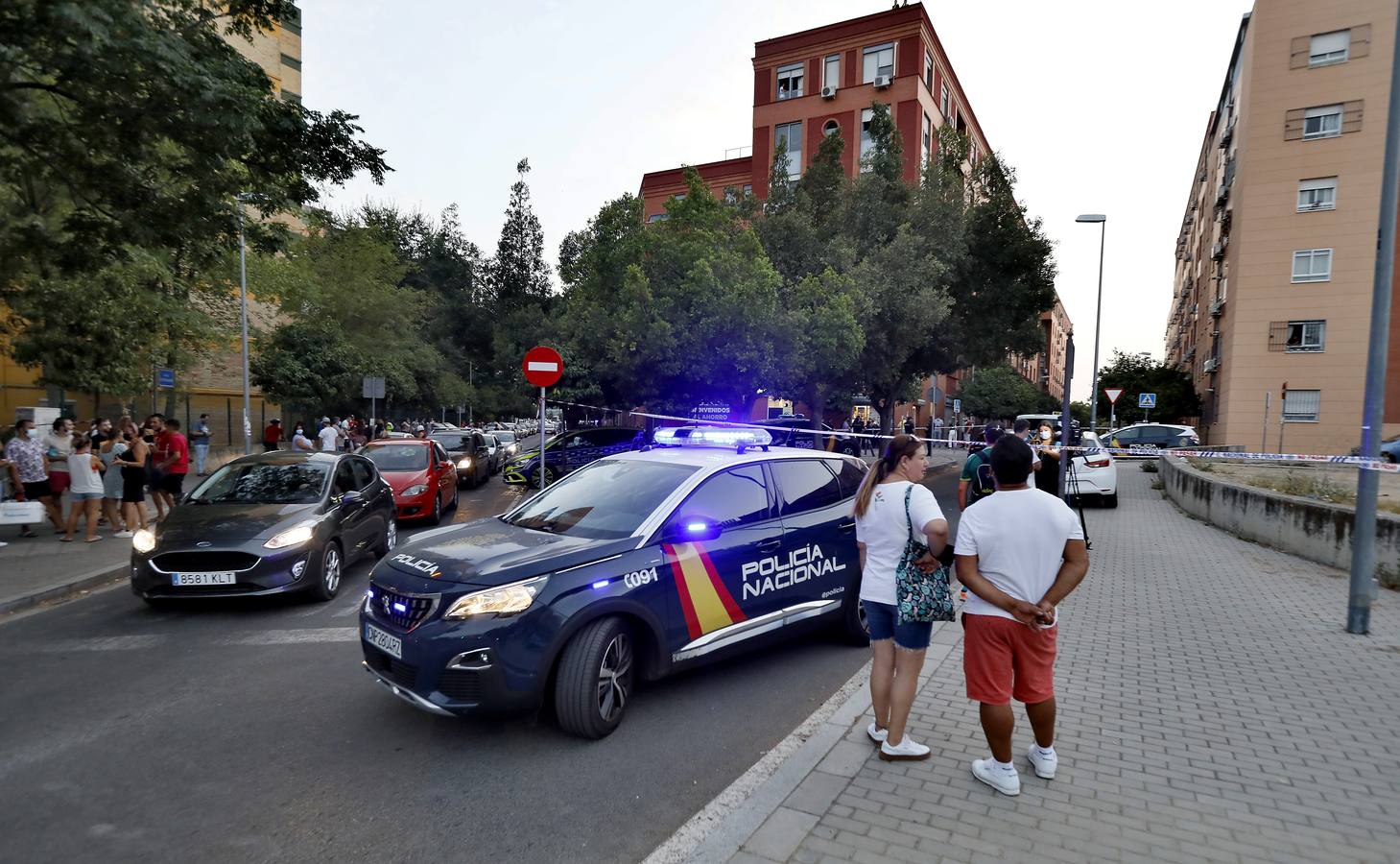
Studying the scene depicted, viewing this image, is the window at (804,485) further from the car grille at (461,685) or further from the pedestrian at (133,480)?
the pedestrian at (133,480)

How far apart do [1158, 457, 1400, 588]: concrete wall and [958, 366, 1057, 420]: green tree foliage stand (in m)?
47.9

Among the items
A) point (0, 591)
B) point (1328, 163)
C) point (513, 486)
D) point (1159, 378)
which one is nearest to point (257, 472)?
point (0, 591)

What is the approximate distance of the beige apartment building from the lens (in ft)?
93.1

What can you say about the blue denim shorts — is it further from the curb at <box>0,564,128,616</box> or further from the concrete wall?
the curb at <box>0,564,128,616</box>

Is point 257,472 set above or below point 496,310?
below

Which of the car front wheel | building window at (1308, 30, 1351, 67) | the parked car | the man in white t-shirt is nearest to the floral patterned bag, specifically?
the man in white t-shirt

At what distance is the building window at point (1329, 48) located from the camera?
2847 cm

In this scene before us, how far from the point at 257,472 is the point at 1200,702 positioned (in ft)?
28.4

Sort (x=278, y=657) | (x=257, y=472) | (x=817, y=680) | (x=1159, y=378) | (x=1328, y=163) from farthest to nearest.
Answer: (x=1159, y=378), (x=1328, y=163), (x=257, y=472), (x=278, y=657), (x=817, y=680)

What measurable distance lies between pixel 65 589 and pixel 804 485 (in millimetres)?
7785

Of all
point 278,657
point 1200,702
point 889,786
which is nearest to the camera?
point 889,786

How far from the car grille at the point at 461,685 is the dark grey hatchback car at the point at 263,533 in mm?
3654

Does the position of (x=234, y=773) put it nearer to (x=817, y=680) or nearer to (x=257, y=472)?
(x=817, y=680)

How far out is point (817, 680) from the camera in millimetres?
5273
